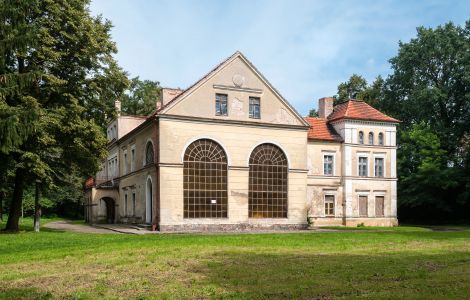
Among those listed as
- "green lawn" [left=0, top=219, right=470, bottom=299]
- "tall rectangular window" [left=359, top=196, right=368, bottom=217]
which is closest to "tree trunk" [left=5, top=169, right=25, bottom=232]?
"green lawn" [left=0, top=219, right=470, bottom=299]

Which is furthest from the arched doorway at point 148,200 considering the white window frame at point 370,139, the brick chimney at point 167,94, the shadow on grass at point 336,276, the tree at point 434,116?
the tree at point 434,116

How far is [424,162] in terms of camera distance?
151 feet

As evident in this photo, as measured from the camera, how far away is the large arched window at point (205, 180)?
103 feet

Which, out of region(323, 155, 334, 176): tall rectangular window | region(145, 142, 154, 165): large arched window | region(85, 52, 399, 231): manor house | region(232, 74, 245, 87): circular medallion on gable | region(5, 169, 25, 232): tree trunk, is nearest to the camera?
region(5, 169, 25, 232): tree trunk

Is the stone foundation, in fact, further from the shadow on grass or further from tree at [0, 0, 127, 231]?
the shadow on grass

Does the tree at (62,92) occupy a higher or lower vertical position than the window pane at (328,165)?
higher

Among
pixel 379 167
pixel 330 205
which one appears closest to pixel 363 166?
pixel 379 167

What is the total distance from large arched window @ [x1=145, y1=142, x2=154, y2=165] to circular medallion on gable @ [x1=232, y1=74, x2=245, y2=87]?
22.8ft

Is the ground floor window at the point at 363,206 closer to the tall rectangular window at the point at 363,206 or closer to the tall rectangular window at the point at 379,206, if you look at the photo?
the tall rectangular window at the point at 363,206

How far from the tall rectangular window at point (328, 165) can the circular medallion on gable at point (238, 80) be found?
38.2 feet

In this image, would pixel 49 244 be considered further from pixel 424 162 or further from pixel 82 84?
pixel 424 162

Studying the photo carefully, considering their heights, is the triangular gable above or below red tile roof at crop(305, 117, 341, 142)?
above

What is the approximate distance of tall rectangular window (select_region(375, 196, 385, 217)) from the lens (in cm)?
4175

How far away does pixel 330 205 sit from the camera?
40969 mm
